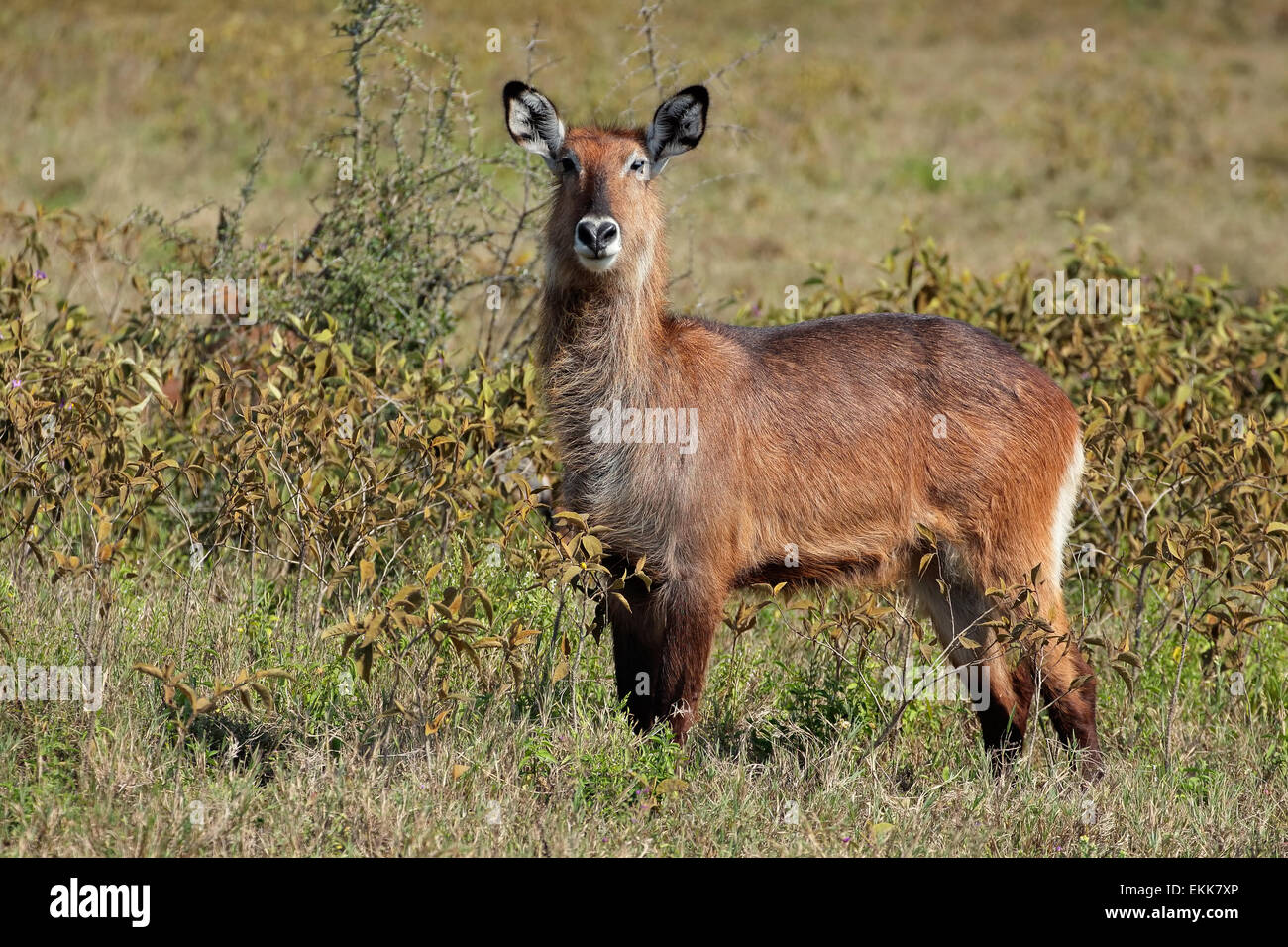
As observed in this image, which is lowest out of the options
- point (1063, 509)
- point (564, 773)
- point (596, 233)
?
point (564, 773)

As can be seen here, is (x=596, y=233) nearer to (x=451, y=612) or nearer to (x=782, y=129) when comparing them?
(x=451, y=612)

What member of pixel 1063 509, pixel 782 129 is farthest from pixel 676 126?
pixel 782 129

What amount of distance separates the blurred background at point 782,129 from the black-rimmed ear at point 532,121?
137 inches

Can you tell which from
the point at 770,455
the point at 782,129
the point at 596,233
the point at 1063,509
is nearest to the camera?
the point at 596,233

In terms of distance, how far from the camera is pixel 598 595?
4207mm

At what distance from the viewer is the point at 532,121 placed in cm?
448

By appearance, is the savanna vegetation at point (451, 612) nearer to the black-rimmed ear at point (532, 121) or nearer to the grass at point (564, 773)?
the grass at point (564, 773)

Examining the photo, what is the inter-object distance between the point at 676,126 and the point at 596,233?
0.65m

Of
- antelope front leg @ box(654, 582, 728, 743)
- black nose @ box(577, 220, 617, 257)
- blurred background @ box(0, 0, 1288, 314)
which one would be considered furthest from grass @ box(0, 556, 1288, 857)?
blurred background @ box(0, 0, 1288, 314)

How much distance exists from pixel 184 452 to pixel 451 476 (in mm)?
1527

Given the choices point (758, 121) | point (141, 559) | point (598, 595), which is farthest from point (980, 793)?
point (758, 121)

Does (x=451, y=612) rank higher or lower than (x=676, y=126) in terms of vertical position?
lower
